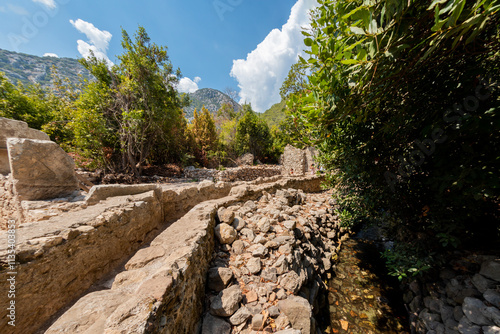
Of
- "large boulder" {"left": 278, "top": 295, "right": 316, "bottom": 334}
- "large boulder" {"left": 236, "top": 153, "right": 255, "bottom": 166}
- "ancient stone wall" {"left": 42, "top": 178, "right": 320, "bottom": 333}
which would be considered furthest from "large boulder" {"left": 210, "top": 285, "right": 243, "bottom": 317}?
"large boulder" {"left": 236, "top": 153, "right": 255, "bottom": 166}

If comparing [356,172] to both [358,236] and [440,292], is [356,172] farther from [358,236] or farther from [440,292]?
[358,236]

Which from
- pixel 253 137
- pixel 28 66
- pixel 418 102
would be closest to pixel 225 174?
pixel 253 137

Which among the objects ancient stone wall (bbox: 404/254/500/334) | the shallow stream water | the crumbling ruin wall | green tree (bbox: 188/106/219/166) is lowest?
the shallow stream water

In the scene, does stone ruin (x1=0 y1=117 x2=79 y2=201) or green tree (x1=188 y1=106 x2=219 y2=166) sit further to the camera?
green tree (x1=188 y1=106 x2=219 y2=166)

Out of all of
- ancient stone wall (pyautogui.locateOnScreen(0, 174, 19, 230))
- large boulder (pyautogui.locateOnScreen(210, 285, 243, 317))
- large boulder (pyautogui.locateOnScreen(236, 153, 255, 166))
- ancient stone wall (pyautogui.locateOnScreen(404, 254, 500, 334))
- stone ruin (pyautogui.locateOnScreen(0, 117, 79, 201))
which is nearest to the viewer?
large boulder (pyautogui.locateOnScreen(210, 285, 243, 317))

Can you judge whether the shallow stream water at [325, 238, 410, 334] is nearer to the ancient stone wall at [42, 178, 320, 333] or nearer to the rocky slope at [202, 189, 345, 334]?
the rocky slope at [202, 189, 345, 334]

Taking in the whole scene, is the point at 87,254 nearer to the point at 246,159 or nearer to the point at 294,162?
the point at 294,162

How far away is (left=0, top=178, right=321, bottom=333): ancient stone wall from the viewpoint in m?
1.51

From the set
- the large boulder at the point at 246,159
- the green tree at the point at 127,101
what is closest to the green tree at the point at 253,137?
the large boulder at the point at 246,159

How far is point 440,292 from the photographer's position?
269cm

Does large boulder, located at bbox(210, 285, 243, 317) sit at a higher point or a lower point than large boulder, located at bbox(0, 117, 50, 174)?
lower

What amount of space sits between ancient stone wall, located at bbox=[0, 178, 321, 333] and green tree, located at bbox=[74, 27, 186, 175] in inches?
259

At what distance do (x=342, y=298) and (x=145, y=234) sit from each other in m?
4.45

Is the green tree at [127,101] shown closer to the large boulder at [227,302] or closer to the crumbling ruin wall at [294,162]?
the large boulder at [227,302]
